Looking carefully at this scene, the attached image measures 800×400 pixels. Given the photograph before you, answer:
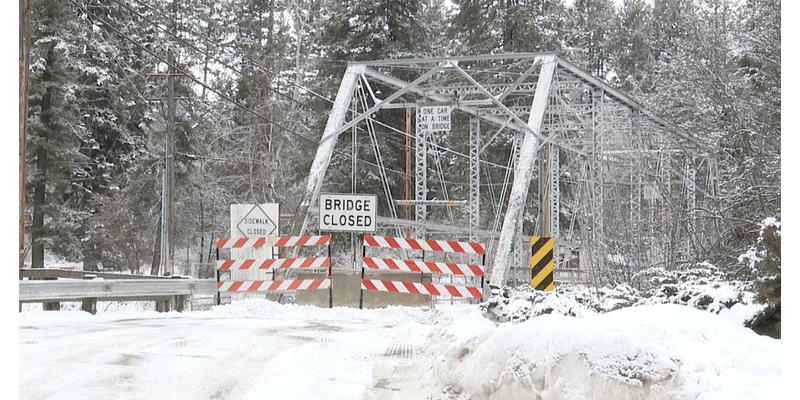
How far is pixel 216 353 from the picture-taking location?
28.2ft

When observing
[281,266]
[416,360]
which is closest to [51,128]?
[281,266]

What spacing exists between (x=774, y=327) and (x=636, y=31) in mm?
59273

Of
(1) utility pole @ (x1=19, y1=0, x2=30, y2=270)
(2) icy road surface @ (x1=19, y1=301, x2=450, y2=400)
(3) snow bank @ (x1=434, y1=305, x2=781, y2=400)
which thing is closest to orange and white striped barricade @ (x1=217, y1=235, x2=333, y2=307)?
(2) icy road surface @ (x1=19, y1=301, x2=450, y2=400)

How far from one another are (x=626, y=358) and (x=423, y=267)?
10312 mm

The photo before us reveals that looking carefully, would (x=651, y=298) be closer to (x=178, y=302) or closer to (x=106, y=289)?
(x=106, y=289)

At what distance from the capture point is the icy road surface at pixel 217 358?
271 inches

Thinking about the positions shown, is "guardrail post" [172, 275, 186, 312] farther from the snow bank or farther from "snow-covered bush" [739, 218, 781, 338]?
"snow-covered bush" [739, 218, 781, 338]

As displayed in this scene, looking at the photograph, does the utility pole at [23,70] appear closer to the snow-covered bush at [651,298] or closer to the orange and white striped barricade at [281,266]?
the orange and white striped barricade at [281,266]

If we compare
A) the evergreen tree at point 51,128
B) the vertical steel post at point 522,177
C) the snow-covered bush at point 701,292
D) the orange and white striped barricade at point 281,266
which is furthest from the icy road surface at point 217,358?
the evergreen tree at point 51,128

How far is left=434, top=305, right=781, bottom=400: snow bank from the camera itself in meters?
5.05

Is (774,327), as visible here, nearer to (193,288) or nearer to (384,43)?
(193,288)

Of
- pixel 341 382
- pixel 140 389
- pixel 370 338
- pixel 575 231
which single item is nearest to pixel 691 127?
pixel 370 338

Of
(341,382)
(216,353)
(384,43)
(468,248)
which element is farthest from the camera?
(384,43)

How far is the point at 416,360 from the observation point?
8.81 meters
